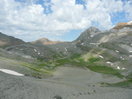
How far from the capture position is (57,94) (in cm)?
5712

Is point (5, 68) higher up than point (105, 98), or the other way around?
point (5, 68)

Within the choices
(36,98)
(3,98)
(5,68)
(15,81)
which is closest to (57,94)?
(36,98)

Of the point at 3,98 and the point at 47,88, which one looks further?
the point at 47,88

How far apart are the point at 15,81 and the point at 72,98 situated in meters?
16.5

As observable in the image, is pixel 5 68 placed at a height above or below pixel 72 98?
above

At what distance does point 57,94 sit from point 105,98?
15.4 meters

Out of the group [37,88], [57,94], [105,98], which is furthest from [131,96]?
[37,88]

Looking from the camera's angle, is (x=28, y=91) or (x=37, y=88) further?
(x=37, y=88)

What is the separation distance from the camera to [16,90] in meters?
52.2

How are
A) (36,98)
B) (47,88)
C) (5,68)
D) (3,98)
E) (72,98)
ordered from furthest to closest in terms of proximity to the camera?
(5,68) < (47,88) < (72,98) < (36,98) < (3,98)

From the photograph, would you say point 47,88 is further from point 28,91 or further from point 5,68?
point 5,68

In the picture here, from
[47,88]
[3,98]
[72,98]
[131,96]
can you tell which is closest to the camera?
[3,98]

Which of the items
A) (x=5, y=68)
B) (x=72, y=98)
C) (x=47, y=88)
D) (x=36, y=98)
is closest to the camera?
(x=36, y=98)

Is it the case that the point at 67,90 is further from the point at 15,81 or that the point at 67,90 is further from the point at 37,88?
the point at 15,81
